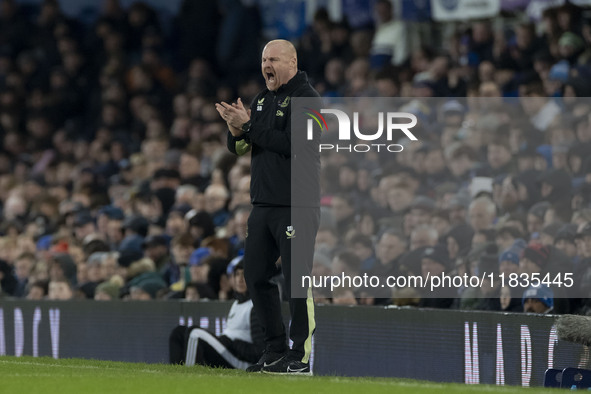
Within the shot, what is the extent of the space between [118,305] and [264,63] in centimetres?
440

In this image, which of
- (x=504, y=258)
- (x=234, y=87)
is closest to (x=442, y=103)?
(x=504, y=258)

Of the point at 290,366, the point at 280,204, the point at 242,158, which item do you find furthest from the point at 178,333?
the point at 242,158

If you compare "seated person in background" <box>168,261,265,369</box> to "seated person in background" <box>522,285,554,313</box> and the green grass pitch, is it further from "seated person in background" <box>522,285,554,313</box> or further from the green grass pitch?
"seated person in background" <box>522,285,554,313</box>

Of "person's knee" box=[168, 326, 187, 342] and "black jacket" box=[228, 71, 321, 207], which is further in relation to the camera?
"person's knee" box=[168, 326, 187, 342]

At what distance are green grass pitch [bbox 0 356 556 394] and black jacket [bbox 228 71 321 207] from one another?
A: 116 cm

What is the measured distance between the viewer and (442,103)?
40.7ft

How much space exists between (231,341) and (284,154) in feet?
8.74

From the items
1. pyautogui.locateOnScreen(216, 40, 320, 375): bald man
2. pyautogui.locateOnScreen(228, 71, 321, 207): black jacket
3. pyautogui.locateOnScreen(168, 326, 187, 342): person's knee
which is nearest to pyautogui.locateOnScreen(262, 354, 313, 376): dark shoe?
pyautogui.locateOnScreen(216, 40, 320, 375): bald man

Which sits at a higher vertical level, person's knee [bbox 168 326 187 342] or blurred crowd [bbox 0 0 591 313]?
blurred crowd [bbox 0 0 591 313]

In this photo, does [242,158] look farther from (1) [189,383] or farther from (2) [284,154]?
(1) [189,383]

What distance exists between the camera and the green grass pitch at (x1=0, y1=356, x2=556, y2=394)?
285 inches

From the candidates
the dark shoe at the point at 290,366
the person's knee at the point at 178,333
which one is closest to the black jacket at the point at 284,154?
the dark shoe at the point at 290,366

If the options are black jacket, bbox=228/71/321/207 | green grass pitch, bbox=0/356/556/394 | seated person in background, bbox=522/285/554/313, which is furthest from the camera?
seated person in background, bbox=522/285/554/313

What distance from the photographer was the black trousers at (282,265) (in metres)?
7.98
